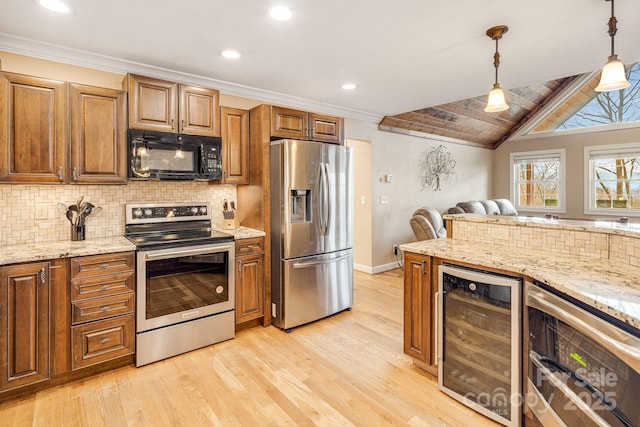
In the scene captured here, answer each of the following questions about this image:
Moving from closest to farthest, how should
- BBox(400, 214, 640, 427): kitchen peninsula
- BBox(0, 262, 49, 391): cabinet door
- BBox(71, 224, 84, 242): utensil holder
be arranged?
BBox(400, 214, 640, 427): kitchen peninsula → BBox(0, 262, 49, 391): cabinet door → BBox(71, 224, 84, 242): utensil holder

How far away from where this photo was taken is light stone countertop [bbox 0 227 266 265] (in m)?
2.13

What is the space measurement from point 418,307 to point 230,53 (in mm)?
2447

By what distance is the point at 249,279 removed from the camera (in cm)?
315

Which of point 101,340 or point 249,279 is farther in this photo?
point 249,279

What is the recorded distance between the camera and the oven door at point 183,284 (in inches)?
100

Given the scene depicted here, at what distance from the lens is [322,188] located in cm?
333

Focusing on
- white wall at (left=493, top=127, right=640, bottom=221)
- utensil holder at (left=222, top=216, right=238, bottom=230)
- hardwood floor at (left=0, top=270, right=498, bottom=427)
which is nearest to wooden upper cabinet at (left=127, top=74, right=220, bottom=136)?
utensil holder at (left=222, top=216, right=238, bottom=230)

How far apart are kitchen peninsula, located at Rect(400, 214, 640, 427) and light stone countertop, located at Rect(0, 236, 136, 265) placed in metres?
2.13

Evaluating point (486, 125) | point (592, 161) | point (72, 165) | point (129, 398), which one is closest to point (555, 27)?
point (72, 165)

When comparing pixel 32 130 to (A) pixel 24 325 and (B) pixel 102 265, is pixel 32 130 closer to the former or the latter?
(B) pixel 102 265

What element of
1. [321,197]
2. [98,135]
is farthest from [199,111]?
[321,197]

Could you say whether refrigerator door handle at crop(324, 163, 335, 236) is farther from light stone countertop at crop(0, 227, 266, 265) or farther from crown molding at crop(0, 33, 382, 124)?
light stone countertop at crop(0, 227, 266, 265)

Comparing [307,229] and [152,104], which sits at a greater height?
[152,104]

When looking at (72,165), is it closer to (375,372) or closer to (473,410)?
(375,372)
